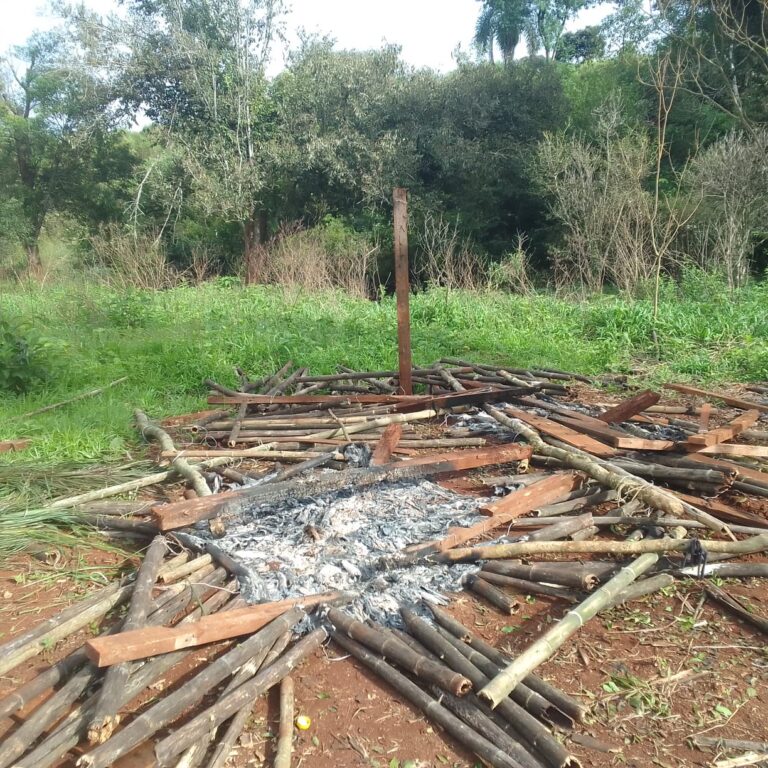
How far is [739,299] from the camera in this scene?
10.6 metres

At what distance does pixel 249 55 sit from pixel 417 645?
778 inches

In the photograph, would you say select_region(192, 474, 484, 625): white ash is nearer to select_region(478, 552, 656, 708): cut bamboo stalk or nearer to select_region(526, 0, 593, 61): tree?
select_region(478, 552, 656, 708): cut bamboo stalk

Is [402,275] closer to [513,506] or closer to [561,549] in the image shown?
[513,506]

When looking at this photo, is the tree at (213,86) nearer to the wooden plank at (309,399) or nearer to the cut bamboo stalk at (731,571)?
the wooden plank at (309,399)

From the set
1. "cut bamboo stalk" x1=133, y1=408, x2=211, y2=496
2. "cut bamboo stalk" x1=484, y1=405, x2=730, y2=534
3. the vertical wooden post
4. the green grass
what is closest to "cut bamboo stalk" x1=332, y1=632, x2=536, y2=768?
"cut bamboo stalk" x1=133, y1=408, x2=211, y2=496

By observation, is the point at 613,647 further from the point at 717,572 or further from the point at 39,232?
the point at 39,232

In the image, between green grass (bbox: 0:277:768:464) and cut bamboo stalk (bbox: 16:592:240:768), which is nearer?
cut bamboo stalk (bbox: 16:592:240:768)

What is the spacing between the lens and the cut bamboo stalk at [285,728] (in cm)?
210

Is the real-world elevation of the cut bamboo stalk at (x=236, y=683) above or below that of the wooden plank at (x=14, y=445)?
below

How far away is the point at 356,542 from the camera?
3.49m

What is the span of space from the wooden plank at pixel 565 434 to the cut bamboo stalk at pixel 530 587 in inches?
62.8

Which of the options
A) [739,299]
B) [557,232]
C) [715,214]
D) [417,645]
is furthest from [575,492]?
[557,232]

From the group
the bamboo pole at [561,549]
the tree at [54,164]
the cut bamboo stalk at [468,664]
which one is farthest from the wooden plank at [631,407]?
the tree at [54,164]

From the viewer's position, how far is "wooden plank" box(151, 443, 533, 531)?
11.4 ft
